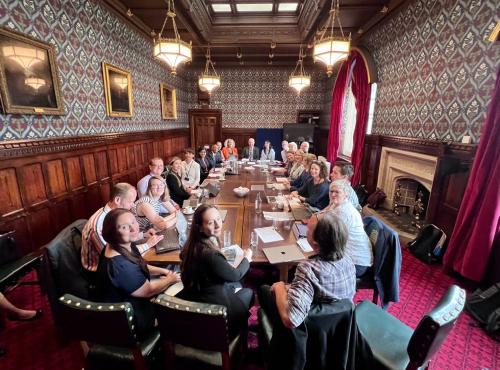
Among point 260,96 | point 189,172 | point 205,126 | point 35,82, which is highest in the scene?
point 260,96

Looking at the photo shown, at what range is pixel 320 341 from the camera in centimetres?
125

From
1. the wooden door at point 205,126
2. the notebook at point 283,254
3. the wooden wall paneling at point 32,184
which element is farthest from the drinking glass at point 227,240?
the wooden door at point 205,126

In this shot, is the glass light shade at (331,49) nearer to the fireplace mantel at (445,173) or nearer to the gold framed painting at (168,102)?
the fireplace mantel at (445,173)

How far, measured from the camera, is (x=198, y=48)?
667 centimetres

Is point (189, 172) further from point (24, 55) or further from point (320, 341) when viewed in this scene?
point (320, 341)

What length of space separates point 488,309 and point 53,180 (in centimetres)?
496

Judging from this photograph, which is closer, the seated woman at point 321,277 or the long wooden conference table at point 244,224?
the seated woman at point 321,277

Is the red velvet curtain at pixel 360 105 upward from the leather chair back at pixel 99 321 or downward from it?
upward

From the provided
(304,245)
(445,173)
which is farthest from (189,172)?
(445,173)

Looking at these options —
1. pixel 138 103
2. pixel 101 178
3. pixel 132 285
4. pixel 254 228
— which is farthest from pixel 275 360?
pixel 138 103

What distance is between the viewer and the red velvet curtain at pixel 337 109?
22.7 feet

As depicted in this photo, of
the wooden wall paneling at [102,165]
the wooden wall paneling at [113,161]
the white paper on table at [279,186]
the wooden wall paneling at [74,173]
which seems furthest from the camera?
the wooden wall paneling at [113,161]

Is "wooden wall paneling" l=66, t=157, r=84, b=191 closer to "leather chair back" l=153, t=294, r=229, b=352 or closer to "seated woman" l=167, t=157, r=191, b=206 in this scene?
"seated woman" l=167, t=157, r=191, b=206

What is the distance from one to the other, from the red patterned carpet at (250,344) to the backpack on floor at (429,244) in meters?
0.68
